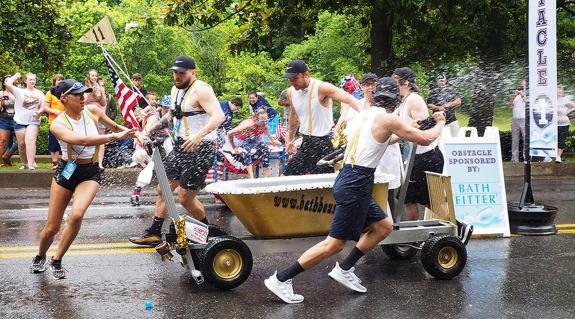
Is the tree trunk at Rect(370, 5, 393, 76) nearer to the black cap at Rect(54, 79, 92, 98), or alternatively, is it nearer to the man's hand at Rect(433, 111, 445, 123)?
the man's hand at Rect(433, 111, 445, 123)

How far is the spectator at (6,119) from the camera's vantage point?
1433 centimetres

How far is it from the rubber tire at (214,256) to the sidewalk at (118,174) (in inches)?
328

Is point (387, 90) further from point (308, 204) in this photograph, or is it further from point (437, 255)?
point (437, 255)

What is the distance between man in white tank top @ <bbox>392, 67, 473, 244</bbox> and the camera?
25.3ft

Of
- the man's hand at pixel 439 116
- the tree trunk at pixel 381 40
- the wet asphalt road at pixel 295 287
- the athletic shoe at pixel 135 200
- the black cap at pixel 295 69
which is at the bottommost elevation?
the wet asphalt road at pixel 295 287

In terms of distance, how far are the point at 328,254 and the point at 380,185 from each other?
0.91 m

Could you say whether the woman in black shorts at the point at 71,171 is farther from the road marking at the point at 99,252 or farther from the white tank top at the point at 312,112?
the white tank top at the point at 312,112

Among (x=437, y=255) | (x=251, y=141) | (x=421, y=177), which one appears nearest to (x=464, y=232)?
(x=437, y=255)

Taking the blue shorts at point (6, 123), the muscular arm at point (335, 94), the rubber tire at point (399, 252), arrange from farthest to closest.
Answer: the blue shorts at point (6, 123) < the muscular arm at point (335, 94) < the rubber tire at point (399, 252)

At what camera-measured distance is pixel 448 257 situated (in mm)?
6910

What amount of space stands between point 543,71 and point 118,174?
334 inches

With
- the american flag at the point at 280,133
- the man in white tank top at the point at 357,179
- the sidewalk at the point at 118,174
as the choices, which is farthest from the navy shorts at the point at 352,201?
Answer: the sidewalk at the point at 118,174

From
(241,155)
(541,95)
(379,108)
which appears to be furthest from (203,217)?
(241,155)

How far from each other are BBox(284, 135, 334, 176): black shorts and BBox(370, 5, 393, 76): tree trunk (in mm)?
8992
